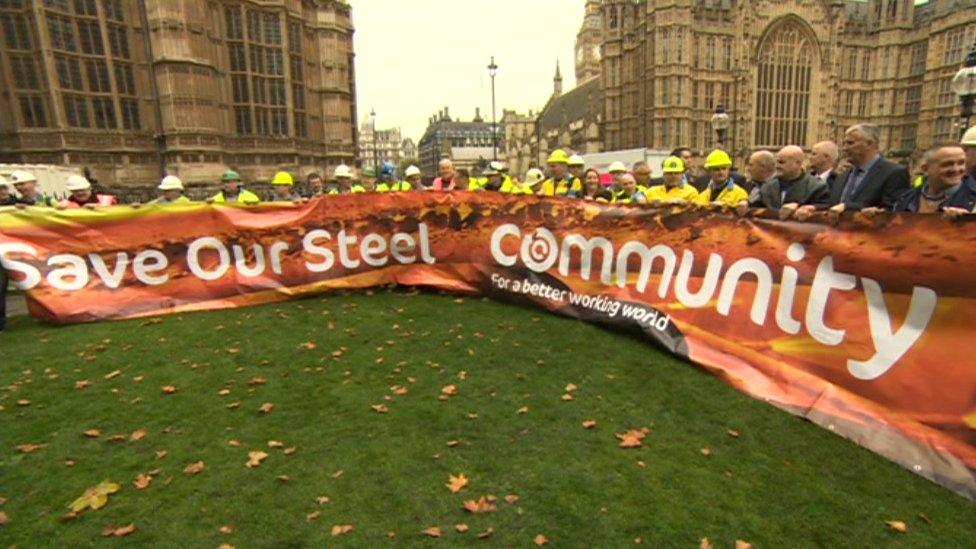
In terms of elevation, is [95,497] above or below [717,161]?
below

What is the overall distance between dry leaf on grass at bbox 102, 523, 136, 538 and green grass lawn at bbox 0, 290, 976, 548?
0.06 metres

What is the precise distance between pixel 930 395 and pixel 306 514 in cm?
467

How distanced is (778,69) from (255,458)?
78006 millimetres

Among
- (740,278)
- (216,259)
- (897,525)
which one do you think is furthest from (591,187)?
(897,525)

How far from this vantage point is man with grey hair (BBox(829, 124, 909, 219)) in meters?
5.21

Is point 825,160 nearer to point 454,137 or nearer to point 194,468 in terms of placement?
point 194,468

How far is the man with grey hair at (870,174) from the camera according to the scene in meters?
5.21

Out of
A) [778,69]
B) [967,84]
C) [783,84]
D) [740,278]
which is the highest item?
[778,69]

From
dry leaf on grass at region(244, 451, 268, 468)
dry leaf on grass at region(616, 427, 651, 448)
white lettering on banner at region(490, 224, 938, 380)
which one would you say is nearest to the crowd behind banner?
white lettering on banner at region(490, 224, 938, 380)

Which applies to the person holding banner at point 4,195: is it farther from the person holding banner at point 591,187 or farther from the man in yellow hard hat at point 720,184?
the man in yellow hard hat at point 720,184

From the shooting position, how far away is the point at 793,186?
585 centimetres

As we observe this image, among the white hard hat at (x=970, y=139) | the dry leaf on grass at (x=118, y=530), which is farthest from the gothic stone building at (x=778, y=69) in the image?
the dry leaf on grass at (x=118, y=530)

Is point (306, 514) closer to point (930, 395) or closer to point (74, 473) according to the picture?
point (74, 473)

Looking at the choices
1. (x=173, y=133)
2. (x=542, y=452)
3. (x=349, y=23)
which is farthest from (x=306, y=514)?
(x=349, y=23)
